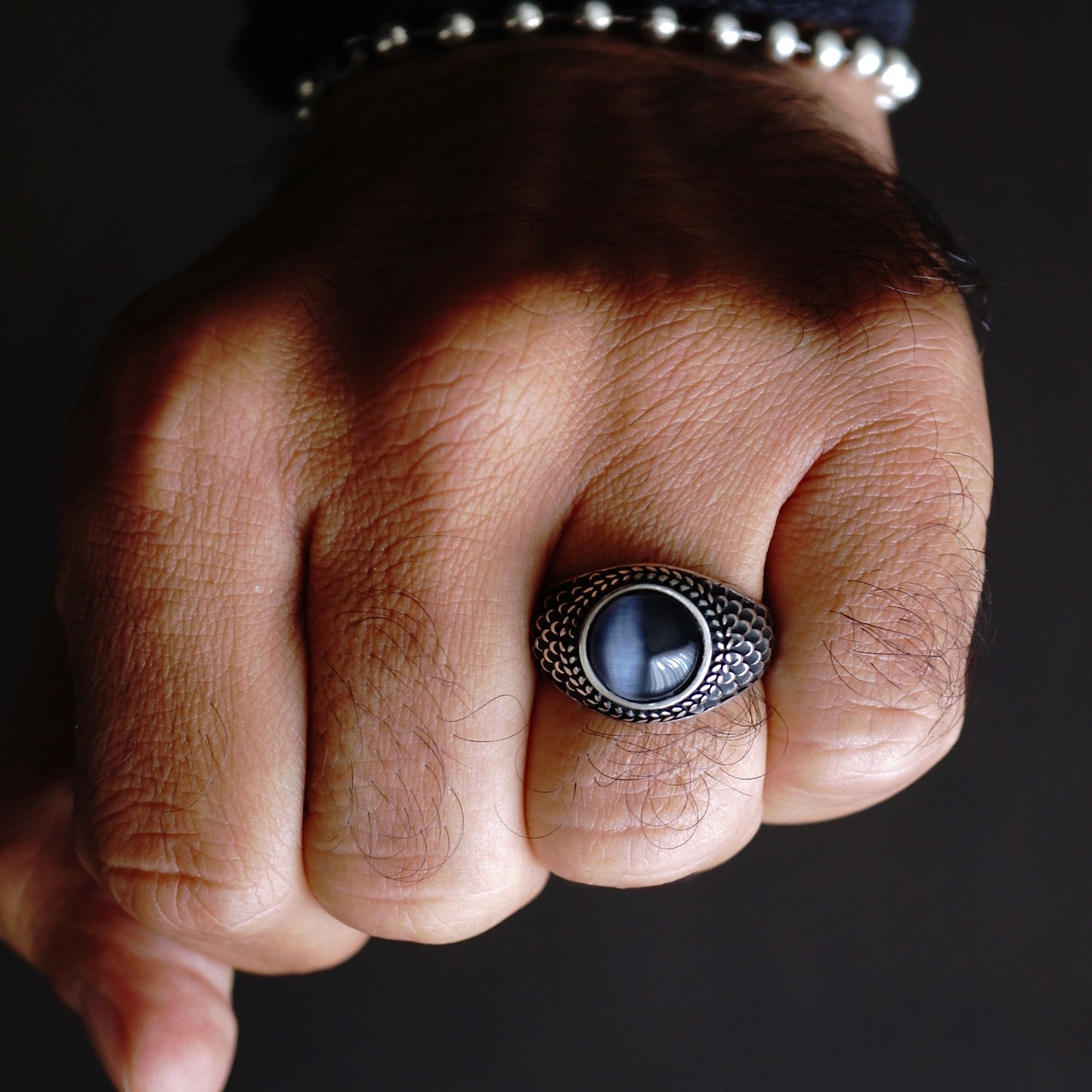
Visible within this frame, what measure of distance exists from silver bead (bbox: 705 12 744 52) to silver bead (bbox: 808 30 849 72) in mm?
69

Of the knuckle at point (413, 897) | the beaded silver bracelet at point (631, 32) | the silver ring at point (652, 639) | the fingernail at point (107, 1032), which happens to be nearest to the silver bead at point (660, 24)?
the beaded silver bracelet at point (631, 32)

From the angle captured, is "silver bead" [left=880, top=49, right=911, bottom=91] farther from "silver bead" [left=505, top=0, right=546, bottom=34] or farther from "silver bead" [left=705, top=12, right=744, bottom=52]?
"silver bead" [left=505, top=0, right=546, bottom=34]

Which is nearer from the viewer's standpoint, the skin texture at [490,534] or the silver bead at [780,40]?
the skin texture at [490,534]

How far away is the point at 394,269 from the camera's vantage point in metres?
0.55

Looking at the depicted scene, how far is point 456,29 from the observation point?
718 mm

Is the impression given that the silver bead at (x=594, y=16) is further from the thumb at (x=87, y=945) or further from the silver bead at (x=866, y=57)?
the thumb at (x=87, y=945)

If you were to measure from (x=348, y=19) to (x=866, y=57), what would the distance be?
0.39 metres

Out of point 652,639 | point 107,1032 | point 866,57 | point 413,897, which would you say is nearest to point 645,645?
point 652,639

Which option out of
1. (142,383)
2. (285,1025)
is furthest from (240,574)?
(285,1025)

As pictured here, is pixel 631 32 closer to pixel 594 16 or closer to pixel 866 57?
pixel 594 16

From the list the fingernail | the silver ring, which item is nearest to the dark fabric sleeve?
the silver ring

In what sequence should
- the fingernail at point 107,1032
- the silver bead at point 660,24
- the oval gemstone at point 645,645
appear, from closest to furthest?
the oval gemstone at point 645,645 → the fingernail at point 107,1032 → the silver bead at point 660,24

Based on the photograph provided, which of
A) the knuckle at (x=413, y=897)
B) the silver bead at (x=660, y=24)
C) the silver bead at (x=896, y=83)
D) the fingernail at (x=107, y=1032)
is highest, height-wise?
the silver bead at (x=660, y=24)

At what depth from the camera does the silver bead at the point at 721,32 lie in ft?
2.34
